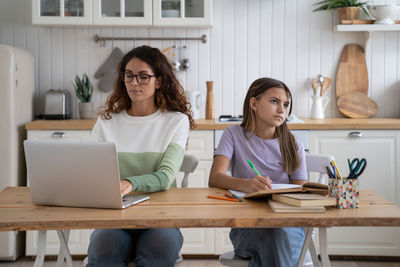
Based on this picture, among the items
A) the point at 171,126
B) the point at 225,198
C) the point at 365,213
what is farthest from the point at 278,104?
the point at 365,213

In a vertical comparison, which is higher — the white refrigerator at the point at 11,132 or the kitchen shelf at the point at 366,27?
the kitchen shelf at the point at 366,27

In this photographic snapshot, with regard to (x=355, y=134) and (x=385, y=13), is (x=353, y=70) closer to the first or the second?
(x=385, y=13)

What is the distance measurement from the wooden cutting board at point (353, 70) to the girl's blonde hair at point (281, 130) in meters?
1.78

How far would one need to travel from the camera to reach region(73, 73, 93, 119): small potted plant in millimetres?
3924

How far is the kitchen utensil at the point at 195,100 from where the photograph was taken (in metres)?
3.83

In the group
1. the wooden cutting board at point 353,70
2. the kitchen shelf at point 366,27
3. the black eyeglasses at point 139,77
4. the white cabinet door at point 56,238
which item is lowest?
the white cabinet door at point 56,238

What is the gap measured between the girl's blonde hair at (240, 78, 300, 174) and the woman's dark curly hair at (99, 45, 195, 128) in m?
0.25

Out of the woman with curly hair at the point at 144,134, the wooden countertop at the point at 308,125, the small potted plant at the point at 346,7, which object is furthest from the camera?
the small potted plant at the point at 346,7

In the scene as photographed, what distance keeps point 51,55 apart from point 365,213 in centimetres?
296

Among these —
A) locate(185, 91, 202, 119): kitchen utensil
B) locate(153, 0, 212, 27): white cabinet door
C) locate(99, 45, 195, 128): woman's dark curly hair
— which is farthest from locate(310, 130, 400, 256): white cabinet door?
locate(99, 45, 195, 128): woman's dark curly hair

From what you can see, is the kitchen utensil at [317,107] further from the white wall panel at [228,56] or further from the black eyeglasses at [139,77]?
the black eyeglasses at [139,77]

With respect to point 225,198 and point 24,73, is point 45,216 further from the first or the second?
point 24,73

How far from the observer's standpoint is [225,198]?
1832 millimetres

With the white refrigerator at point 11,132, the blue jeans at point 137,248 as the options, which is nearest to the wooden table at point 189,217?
the blue jeans at point 137,248
